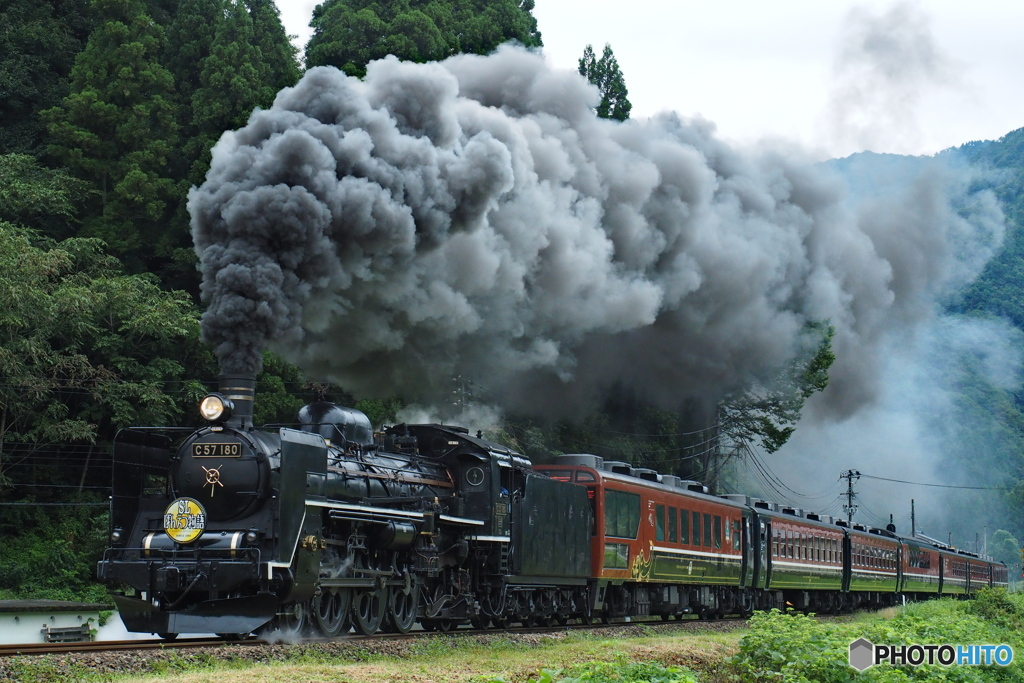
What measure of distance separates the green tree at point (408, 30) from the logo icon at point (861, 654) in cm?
2158

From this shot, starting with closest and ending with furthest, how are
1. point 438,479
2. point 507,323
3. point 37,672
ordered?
point 37,672 → point 438,479 → point 507,323

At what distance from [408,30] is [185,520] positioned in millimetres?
23748

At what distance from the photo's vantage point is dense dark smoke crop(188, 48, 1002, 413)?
14.6 m

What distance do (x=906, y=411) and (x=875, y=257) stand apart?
7014cm

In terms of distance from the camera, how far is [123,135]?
30125 mm

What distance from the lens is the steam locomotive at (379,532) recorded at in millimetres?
10922

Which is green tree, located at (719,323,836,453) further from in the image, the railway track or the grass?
the railway track

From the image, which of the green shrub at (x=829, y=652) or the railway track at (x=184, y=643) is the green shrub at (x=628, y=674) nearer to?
the green shrub at (x=829, y=652)

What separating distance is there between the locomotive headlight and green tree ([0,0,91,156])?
935 inches

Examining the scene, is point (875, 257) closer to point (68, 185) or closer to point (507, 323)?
point (507, 323)

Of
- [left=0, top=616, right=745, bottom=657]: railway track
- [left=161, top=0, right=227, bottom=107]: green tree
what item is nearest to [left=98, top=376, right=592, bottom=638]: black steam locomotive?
[left=0, top=616, right=745, bottom=657]: railway track

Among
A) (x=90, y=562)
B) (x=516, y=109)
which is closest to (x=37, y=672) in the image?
(x=516, y=109)

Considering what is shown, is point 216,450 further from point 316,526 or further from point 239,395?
point 316,526

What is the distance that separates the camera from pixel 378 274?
17.4m
